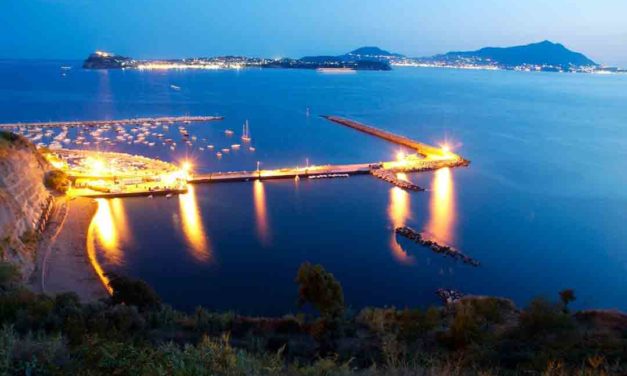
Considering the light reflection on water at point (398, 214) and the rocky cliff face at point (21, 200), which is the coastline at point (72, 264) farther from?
the light reflection on water at point (398, 214)

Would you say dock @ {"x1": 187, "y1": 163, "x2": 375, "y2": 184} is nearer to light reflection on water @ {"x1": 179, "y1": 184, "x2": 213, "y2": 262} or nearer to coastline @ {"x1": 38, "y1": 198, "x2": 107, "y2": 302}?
light reflection on water @ {"x1": 179, "y1": 184, "x2": 213, "y2": 262}

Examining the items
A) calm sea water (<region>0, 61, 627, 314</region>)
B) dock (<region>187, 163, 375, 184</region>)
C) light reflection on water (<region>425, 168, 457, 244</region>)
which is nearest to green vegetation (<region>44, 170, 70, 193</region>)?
calm sea water (<region>0, 61, 627, 314</region>)

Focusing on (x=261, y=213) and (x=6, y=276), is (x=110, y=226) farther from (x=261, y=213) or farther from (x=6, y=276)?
(x=6, y=276)

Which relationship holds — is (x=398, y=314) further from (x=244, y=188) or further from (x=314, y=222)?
(x=244, y=188)

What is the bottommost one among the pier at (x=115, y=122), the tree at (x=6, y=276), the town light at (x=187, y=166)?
the town light at (x=187, y=166)

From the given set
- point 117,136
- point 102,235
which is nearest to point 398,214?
point 102,235

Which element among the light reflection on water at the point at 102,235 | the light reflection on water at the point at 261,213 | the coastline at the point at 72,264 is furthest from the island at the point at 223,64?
the coastline at the point at 72,264
